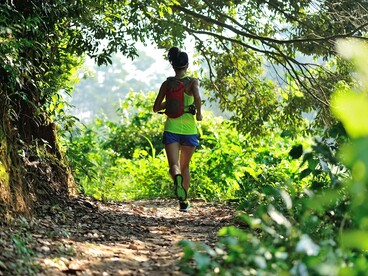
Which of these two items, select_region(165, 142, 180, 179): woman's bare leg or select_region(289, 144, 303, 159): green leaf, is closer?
select_region(289, 144, 303, 159): green leaf

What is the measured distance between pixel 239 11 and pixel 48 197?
5.04 meters

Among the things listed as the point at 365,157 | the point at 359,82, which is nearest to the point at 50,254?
the point at 365,157

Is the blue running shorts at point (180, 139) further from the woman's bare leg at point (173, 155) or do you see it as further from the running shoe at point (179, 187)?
the running shoe at point (179, 187)

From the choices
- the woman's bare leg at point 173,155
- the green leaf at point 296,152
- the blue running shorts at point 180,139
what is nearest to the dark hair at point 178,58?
the blue running shorts at point 180,139

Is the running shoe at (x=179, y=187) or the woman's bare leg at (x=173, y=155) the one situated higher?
the woman's bare leg at (x=173, y=155)

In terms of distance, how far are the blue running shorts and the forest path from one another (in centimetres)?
84

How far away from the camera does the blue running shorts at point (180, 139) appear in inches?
298

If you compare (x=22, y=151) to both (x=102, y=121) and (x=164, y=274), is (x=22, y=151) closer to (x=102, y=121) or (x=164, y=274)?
(x=164, y=274)

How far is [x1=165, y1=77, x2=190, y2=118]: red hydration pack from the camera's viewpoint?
7.47 meters

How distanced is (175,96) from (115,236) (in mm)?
2385

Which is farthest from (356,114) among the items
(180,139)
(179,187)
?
(180,139)

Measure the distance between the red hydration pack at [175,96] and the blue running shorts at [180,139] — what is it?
9.0 inches

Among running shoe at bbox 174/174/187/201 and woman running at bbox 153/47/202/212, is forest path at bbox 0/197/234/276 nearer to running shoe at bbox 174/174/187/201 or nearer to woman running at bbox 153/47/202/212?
running shoe at bbox 174/174/187/201

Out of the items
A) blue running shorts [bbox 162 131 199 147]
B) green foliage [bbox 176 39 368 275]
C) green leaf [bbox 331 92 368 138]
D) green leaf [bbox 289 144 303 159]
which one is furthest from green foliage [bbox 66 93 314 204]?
green leaf [bbox 331 92 368 138]
